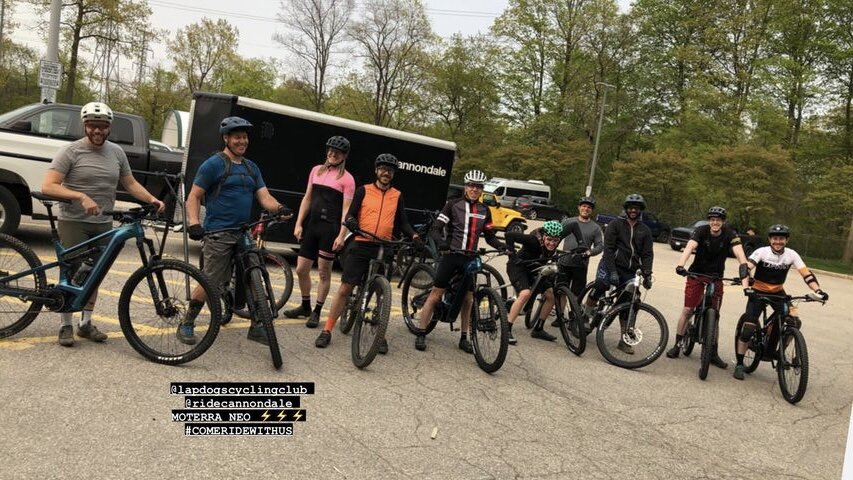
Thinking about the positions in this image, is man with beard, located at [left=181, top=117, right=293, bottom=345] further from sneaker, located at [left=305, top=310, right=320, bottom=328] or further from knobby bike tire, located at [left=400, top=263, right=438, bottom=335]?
knobby bike tire, located at [left=400, top=263, right=438, bottom=335]

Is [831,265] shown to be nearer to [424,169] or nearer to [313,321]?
[424,169]

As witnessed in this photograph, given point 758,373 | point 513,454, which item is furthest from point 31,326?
point 758,373

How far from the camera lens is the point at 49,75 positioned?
43.2 ft

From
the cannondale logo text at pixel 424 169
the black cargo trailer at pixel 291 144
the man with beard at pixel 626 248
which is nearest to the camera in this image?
the man with beard at pixel 626 248

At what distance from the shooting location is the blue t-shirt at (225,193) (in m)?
4.94

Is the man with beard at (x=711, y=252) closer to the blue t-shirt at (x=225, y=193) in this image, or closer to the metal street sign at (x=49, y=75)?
the blue t-shirt at (x=225, y=193)

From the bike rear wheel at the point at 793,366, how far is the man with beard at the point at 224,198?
4.96m

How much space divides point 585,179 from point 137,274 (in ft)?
137

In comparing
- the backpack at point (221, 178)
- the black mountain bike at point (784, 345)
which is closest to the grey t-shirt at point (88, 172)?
the backpack at point (221, 178)

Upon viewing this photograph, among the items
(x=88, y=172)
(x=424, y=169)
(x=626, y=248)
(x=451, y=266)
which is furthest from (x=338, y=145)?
(x=424, y=169)

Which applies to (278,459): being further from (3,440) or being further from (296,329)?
(296,329)

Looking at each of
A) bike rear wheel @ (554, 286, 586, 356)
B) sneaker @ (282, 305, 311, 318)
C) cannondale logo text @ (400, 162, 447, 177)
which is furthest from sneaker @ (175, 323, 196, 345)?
cannondale logo text @ (400, 162, 447, 177)

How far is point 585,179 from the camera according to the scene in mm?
43938

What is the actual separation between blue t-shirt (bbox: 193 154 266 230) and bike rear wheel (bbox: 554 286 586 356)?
11.5 ft
